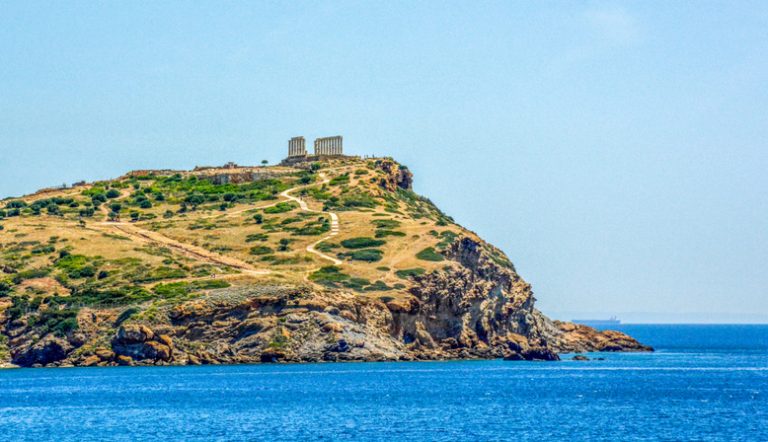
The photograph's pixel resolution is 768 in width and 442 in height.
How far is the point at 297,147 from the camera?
188 metres

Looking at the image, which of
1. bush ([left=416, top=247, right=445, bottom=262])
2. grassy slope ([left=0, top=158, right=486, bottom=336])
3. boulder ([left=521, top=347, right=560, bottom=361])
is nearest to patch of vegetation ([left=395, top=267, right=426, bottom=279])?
grassy slope ([left=0, top=158, right=486, bottom=336])

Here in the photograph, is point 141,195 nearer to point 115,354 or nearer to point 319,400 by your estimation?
point 115,354

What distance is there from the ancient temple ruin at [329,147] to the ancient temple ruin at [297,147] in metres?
2.46

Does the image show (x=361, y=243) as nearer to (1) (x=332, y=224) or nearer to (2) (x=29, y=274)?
(1) (x=332, y=224)

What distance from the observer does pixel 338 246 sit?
133625mm

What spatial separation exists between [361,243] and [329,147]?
171 feet

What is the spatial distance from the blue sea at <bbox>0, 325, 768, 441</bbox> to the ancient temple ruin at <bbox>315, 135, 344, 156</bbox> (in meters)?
74.7

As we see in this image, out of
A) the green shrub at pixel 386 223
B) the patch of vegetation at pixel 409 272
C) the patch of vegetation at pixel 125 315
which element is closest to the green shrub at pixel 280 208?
the green shrub at pixel 386 223

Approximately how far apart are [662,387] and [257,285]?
131 feet

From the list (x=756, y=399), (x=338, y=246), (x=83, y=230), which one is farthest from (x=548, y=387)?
(x=83, y=230)

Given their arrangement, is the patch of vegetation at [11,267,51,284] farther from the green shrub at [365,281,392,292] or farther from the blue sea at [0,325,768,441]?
the green shrub at [365,281,392,292]

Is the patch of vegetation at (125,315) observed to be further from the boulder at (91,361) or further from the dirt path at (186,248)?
the dirt path at (186,248)

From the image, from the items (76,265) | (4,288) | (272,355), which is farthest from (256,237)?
(272,355)

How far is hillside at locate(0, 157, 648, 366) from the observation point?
10969 cm
